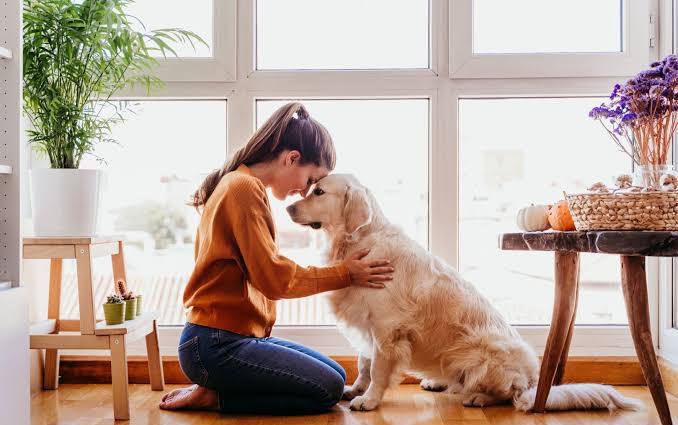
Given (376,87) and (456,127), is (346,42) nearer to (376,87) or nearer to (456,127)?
(376,87)

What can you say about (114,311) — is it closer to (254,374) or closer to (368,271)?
(254,374)

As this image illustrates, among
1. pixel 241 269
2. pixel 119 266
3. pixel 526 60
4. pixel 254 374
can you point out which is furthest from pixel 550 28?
pixel 119 266

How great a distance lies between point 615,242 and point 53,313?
2.16 m

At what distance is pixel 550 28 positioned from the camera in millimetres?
2926

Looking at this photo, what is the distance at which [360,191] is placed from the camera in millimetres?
2404

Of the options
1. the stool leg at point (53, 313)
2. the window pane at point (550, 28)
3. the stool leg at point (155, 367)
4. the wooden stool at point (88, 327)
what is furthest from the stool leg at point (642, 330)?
the stool leg at point (53, 313)

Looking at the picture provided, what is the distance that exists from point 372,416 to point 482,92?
1.47m

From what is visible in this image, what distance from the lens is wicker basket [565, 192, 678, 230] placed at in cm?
186

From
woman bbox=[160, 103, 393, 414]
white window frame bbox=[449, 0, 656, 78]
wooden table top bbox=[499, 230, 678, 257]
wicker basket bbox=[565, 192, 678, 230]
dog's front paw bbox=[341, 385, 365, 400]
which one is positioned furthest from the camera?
white window frame bbox=[449, 0, 656, 78]

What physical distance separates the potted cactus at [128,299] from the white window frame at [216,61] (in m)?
0.96

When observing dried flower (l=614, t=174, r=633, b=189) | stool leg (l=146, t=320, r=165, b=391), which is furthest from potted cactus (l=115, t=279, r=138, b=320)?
dried flower (l=614, t=174, r=633, b=189)

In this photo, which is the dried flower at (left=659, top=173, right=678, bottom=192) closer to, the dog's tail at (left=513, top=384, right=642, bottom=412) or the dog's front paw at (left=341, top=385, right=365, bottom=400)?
the dog's tail at (left=513, top=384, right=642, bottom=412)

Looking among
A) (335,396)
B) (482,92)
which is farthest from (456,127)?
(335,396)

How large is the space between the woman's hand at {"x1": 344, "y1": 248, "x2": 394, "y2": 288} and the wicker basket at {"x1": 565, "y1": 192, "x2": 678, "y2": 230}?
2.41ft
